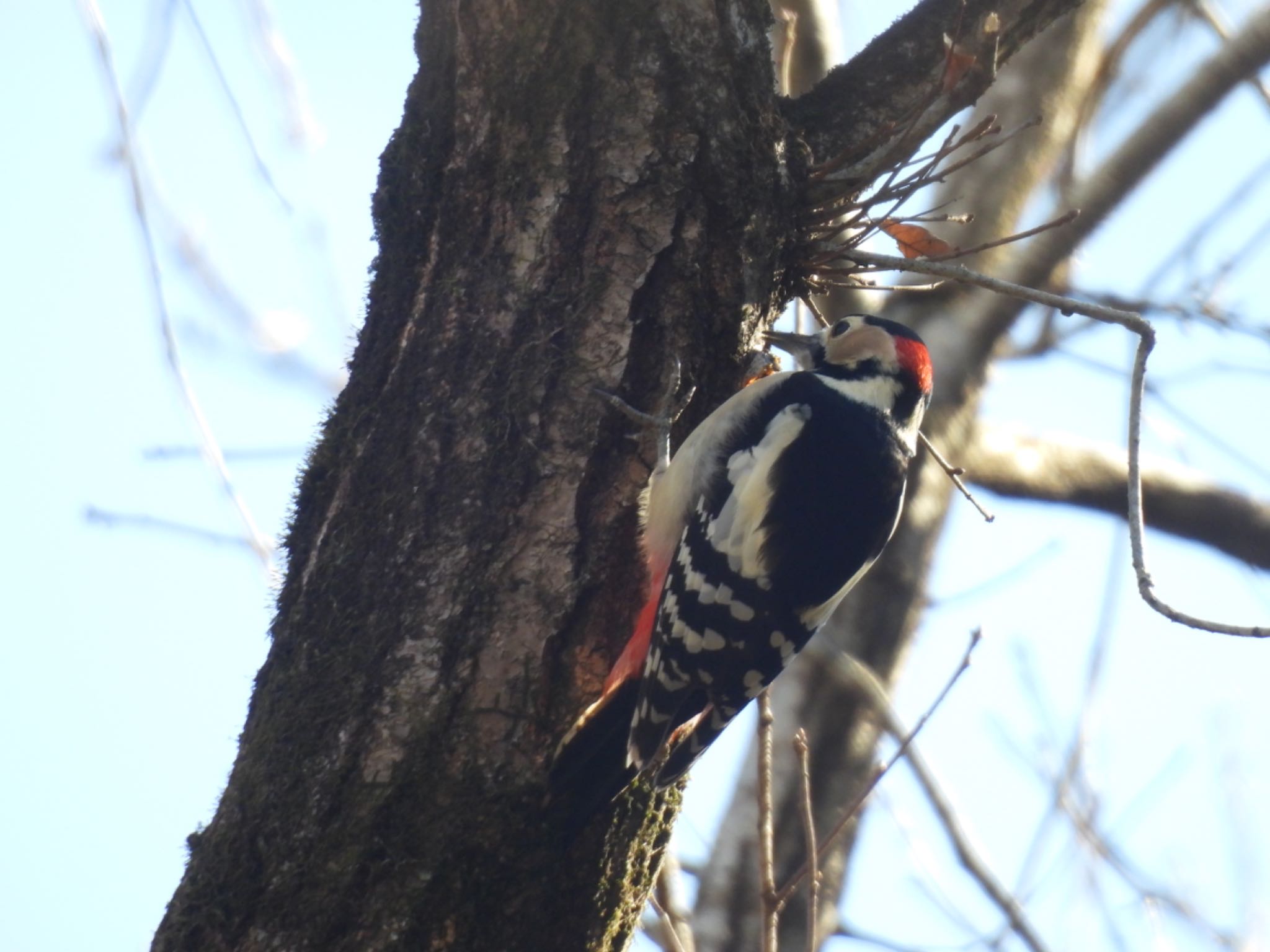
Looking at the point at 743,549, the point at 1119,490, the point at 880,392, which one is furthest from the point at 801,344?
the point at 1119,490

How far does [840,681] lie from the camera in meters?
5.47

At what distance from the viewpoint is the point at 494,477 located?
2.21 meters

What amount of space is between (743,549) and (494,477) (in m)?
0.82

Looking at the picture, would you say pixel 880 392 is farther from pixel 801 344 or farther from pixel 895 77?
pixel 895 77

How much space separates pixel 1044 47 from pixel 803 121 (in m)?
4.32

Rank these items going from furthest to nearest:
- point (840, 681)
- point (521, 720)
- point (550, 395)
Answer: point (840, 681)
point (550, 395)
point (521, 720)

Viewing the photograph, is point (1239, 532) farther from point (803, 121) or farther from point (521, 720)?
point (521, 720)

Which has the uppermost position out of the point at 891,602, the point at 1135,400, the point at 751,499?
the point at 891,602

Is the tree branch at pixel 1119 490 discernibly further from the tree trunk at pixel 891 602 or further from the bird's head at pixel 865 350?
the bird's head at pixel 865 350

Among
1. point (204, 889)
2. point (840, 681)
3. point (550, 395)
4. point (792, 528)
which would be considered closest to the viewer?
point (204, 889)

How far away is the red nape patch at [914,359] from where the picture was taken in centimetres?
353

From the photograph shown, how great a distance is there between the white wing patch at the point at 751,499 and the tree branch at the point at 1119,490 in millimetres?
3097

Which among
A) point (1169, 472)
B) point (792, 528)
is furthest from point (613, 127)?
point (1169, 472)

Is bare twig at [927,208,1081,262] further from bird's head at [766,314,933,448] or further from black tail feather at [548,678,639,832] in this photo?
black tail feather at [548,678,639,832]
